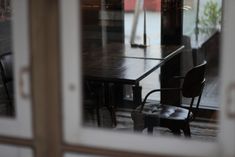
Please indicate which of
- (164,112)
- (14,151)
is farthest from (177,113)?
(14,151)

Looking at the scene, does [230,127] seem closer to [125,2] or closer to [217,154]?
[217,154]

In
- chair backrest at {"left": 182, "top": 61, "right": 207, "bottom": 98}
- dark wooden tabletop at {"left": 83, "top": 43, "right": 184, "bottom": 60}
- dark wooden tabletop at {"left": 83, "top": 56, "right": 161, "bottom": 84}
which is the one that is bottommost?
chair backrest at {"left": 182, "top": 61, "right": 207, "bottom": 98}

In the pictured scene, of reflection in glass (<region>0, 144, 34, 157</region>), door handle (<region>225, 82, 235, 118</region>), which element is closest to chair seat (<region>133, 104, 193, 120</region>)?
reflection in glass (<region>0, 144, 34, 157</region>)

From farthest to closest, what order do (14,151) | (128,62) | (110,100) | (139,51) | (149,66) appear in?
(110,100)
(139,51)
(128,62)
(149,66)
(14,151)

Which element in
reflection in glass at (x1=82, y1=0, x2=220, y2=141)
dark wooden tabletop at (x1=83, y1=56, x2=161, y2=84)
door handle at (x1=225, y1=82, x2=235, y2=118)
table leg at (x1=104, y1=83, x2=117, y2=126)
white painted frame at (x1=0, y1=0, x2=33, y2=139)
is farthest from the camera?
table leg at (x1=104, y1=83, x2=117, y2=126)

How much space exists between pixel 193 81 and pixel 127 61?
61 cm

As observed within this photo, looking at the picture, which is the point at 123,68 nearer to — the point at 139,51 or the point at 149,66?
the point at 149,66

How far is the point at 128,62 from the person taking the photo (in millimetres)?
3734

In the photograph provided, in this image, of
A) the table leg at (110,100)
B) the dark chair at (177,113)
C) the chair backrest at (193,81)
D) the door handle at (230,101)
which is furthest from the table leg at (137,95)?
the door handle at (230,101)

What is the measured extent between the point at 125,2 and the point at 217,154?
11.8 feet

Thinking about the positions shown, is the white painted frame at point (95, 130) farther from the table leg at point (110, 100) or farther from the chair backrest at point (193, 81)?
the table leg at point (110, 100)

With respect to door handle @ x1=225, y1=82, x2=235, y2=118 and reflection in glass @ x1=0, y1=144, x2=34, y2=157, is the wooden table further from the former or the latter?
door handle @ x1=225, y1=82, x2=235, y2=118

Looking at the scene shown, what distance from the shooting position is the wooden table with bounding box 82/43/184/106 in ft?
10.8

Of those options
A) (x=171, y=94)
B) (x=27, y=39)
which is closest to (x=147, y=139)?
(x=27, y=39)
